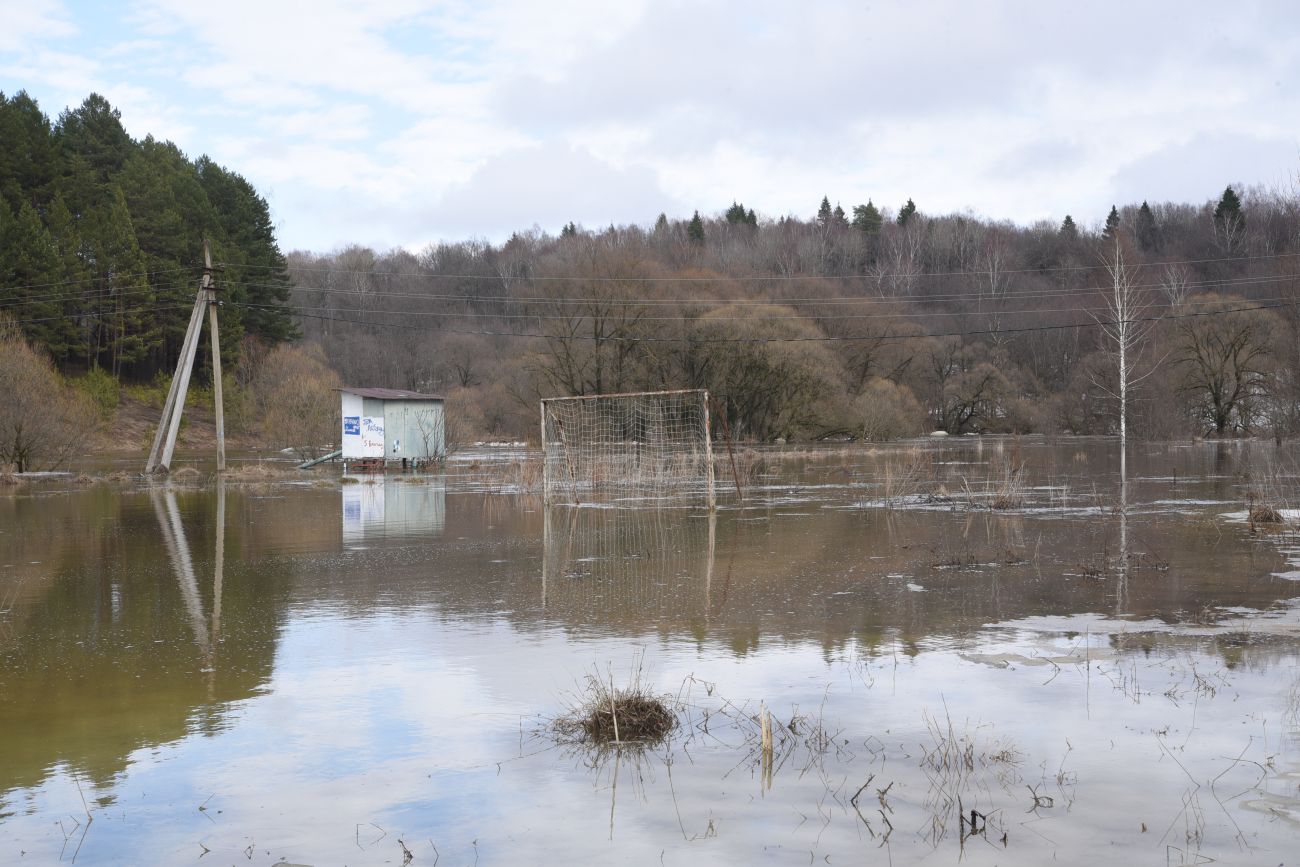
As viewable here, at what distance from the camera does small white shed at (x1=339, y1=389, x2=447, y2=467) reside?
36.1 m

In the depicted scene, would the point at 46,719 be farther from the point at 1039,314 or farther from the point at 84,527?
the point at 1039,314

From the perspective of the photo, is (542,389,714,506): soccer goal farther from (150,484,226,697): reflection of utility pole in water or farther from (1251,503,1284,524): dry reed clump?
(1251,503,1284,524): dry reed clump

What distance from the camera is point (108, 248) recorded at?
62938 millimetres

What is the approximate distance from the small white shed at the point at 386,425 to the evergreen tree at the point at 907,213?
84.1 metres

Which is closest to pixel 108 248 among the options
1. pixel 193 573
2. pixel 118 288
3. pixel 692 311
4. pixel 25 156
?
pixel 118 288

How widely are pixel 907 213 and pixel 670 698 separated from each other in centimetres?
11592

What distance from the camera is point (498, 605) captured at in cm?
1059

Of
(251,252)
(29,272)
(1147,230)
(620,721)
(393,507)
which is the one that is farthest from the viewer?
(1147,230)

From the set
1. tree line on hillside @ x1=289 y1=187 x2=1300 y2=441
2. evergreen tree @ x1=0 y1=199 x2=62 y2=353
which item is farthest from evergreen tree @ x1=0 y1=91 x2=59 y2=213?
tree line on hillside @ x1=289 y1=187 x2=1300 y2=441

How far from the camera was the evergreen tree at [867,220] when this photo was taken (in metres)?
114

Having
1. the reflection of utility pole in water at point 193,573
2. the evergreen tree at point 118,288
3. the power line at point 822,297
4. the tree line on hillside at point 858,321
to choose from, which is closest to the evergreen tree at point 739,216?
the tree line on hillside at point 858,321

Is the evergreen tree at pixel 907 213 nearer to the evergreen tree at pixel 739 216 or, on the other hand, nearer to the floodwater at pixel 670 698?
the evergreen tree at pixel 739 216

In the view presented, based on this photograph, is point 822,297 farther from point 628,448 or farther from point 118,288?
point 118,288

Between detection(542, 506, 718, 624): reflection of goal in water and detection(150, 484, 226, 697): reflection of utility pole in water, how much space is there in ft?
9.65
